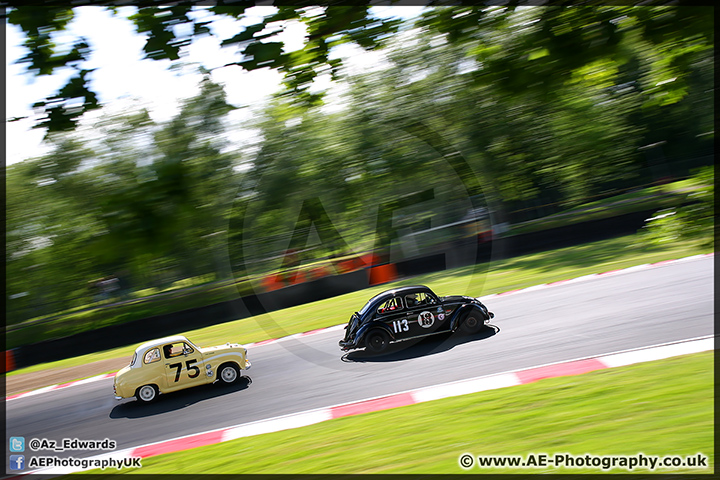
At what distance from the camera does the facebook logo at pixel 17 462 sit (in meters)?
6.74

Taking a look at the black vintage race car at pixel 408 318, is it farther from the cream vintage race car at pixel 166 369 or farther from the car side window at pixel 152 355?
the car side window at pixel 152 355

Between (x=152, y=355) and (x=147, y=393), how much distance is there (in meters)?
0.65

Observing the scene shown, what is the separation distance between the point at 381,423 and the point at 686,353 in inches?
161

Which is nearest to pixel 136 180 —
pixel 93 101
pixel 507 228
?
pixel 93 101

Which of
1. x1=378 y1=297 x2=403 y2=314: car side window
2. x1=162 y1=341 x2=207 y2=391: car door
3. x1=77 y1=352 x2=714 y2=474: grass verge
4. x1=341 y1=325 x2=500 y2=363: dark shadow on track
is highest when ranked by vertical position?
x1=77 y1=352 x2=714 y2=474: grass verge

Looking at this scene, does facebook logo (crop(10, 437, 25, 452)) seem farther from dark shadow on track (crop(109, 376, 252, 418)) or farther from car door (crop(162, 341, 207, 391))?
car door (crop(162, 341, 207, 391))

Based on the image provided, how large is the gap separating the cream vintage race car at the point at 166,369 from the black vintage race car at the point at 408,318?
2.36 metres

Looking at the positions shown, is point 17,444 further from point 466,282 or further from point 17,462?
point 466,282

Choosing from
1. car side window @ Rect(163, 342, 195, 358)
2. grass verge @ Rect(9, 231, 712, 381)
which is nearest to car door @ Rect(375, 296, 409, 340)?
car side window @ Rect(163, 342, 195, 358)

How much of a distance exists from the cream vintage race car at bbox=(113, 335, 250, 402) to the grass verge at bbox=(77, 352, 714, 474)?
2.14 meters

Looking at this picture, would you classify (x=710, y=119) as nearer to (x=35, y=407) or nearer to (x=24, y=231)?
(x=24, y=231)

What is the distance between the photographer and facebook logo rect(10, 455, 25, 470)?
6.74m

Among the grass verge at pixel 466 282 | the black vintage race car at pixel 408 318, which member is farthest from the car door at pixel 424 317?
the grass verge at pixel 466 282

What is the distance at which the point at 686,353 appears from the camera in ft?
20.3
